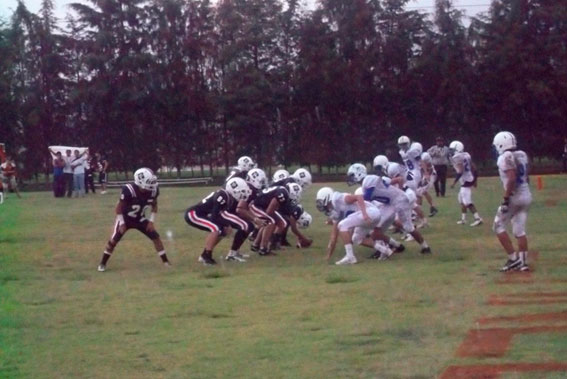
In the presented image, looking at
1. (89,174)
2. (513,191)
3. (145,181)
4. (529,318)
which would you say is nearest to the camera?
(529,318)

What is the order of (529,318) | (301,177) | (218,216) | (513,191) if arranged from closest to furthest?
(529,318) < (513,191) < (218,216) < (301,177)

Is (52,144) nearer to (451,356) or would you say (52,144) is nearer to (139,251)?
(139,251)

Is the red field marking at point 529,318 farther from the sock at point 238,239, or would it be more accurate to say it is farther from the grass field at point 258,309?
the sock at point 238,239

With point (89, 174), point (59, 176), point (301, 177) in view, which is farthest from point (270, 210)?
point (89, 174)

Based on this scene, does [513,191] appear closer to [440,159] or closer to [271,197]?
[271,197]

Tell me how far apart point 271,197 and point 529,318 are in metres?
8.01

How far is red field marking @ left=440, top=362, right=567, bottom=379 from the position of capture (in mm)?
7906

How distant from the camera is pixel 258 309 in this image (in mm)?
11516

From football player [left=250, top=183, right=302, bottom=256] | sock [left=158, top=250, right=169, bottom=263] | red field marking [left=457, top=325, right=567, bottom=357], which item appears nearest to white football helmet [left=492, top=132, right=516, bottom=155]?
red field marking [left=457, top=325, right=567, bottom=357]

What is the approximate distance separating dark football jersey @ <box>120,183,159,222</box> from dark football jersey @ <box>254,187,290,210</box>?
8.55 feet

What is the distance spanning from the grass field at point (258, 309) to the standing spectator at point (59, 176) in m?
16.6

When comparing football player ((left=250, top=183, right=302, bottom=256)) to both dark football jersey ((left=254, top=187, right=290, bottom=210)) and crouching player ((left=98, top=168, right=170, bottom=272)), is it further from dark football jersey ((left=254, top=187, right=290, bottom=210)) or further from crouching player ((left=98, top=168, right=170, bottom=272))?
crouching player ((left=98, top=168, right=170, bottom=272))

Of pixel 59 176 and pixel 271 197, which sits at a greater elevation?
pixel 59 176

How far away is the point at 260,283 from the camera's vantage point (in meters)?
13.8
